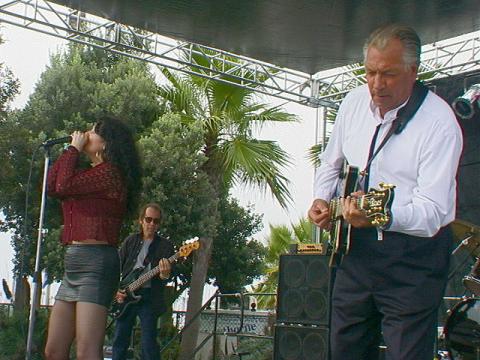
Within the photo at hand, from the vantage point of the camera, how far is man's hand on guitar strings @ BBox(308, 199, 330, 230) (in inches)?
97.0

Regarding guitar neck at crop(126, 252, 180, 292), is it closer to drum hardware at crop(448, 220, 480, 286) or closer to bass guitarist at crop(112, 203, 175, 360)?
bass guitarist at crop(112, 203, 175, 360)

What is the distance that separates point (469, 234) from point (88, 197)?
293 centimetres

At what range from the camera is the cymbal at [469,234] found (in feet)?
18.1

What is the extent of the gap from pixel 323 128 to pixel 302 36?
1596 mm

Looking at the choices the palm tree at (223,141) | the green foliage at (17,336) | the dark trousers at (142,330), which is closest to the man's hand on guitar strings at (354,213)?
the dark trousers at (142,330)

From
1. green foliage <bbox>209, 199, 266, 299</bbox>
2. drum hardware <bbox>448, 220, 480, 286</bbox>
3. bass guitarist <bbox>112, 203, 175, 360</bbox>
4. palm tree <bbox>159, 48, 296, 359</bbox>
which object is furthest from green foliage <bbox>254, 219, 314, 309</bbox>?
drum hardware <bbox>448, 220, 480, 286</bbox>

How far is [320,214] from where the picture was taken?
2.47m

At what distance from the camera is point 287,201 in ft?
43.1

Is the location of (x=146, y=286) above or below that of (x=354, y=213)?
below

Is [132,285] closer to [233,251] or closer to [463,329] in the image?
[463,329]

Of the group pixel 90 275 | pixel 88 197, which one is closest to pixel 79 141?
pixel 88 197

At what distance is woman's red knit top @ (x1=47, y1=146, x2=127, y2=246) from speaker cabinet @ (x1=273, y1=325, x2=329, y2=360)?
256cm

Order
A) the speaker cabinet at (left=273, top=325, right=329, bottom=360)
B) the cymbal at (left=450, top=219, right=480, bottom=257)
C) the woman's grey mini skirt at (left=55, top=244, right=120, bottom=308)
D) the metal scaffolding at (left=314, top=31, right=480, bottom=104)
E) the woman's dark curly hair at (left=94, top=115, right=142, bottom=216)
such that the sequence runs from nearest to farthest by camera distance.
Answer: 1. the woman's grey mini skirt at (left=55, top=244, right=120, bottom=308)
2. the woman's dark curly hair at (left=94, top=115, right=142, bottom=216)
3. the cymbal at (left=450, top=219, right=480, bottom=257)
4. the speaker cabinet at (left=273, top=325, right=329, bottom=360)
5. the metal scaffolding at (left=314, top=31, right=480, bottom=104)

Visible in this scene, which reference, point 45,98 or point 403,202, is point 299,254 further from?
point 45,98
